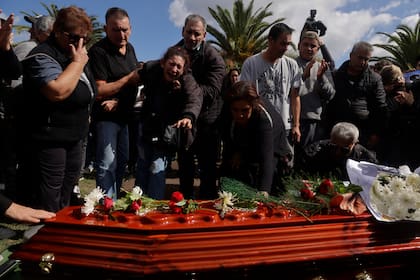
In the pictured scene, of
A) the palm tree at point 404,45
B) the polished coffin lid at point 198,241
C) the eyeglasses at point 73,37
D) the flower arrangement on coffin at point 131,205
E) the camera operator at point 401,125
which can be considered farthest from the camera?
the palm tree at point 404,45

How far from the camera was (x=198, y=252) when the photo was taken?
195 centimetres

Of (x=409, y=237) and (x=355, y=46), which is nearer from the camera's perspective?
(x=409, y=237)

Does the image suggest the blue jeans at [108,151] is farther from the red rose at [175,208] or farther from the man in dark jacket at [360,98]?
the man in dark jacket at [360,98]

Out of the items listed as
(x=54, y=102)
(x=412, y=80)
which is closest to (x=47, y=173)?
(x=54, y=102)

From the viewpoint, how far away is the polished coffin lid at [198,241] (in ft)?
6.28

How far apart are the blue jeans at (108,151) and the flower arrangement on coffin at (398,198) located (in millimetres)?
1993

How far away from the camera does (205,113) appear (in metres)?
3.94

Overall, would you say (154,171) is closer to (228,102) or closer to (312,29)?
(228,102)

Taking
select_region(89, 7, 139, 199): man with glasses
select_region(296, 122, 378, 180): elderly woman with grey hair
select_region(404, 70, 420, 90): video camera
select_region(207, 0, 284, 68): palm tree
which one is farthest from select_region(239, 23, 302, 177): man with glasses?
select_region(207, 0, 284, 68): palm tree

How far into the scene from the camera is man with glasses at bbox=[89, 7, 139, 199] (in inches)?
139

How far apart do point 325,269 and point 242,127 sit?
147 centimetres

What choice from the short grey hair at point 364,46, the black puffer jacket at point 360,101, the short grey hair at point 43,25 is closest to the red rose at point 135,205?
the short grey hair at point 43,25

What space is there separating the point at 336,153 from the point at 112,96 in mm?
1885

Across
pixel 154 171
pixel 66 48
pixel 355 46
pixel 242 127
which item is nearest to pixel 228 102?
pixel 242 127
